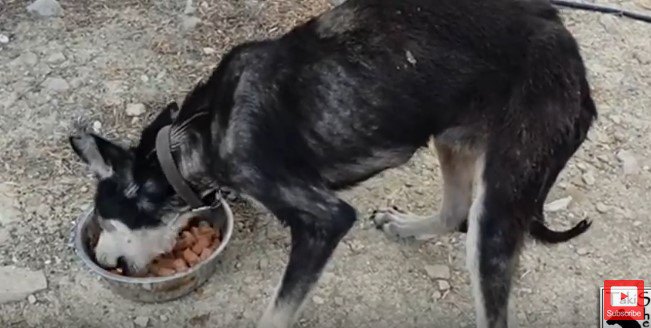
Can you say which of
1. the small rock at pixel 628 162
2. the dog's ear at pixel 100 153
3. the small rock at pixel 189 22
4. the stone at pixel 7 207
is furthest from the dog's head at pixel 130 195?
the small rock at pixel 628 162

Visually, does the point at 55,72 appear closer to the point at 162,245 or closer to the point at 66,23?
the point at 66,23

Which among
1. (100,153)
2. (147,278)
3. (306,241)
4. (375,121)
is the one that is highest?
(375,121)

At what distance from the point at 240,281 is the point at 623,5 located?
3.07 metres

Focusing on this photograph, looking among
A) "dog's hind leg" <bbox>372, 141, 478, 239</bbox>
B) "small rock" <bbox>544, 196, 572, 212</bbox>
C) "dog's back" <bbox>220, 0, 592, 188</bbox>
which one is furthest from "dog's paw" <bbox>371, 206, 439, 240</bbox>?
"dog's back" <bbox>220, 0, 592, 188</bbox>

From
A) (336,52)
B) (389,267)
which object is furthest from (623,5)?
(336,52)

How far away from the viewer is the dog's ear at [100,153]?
3.86 m

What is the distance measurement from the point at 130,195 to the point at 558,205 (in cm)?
203

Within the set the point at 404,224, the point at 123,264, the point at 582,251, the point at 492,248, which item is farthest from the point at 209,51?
the point at 492,248

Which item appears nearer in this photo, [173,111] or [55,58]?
[173,111]

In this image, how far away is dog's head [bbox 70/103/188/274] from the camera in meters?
3.89

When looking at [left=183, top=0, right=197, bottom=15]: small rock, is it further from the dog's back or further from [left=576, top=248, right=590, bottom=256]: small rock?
[left=576, top=248, right=590, bottom=256]: small rock

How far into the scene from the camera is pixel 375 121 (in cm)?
379

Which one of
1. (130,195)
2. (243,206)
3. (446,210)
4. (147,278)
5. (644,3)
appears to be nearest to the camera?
(130,195)

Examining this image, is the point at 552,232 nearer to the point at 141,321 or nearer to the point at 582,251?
the point at 582,251
